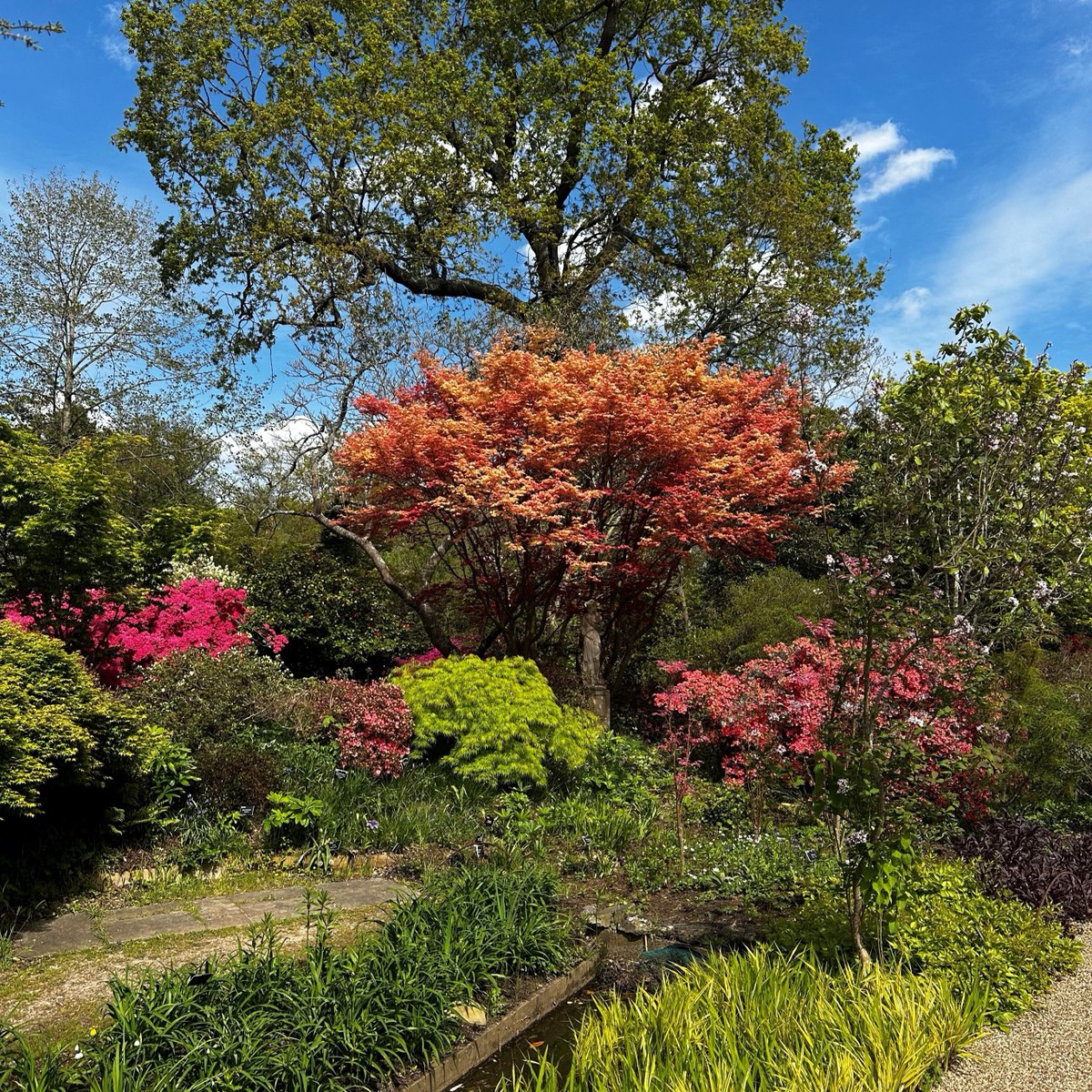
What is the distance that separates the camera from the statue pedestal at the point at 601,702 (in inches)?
407

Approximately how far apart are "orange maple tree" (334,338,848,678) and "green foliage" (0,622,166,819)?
13.2 ft

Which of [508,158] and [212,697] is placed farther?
[508,158]

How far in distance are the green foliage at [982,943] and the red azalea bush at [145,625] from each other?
6.23m

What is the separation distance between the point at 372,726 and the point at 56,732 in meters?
2.93

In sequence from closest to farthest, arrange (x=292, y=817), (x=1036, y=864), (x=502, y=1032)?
(x=502, y=1032) < (x=1036, y=864) < (x=292, y=817)

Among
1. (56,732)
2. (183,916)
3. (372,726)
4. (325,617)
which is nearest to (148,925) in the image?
(183,916)

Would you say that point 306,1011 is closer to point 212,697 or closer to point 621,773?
point 212,697

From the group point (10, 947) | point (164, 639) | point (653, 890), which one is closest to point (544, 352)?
point (164, 639)

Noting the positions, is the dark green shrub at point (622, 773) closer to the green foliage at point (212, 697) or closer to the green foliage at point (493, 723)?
the green foliage at point (493, 723)

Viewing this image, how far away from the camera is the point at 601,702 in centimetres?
1052

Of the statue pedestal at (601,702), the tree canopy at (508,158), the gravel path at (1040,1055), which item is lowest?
the gravel path at (1040,1055)

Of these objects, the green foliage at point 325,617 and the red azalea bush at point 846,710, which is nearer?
the red azalea bush at point 846,710

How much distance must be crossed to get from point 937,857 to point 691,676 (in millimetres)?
3118

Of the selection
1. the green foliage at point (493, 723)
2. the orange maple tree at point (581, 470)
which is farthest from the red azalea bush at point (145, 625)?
the green foliage at point (493, 723)
